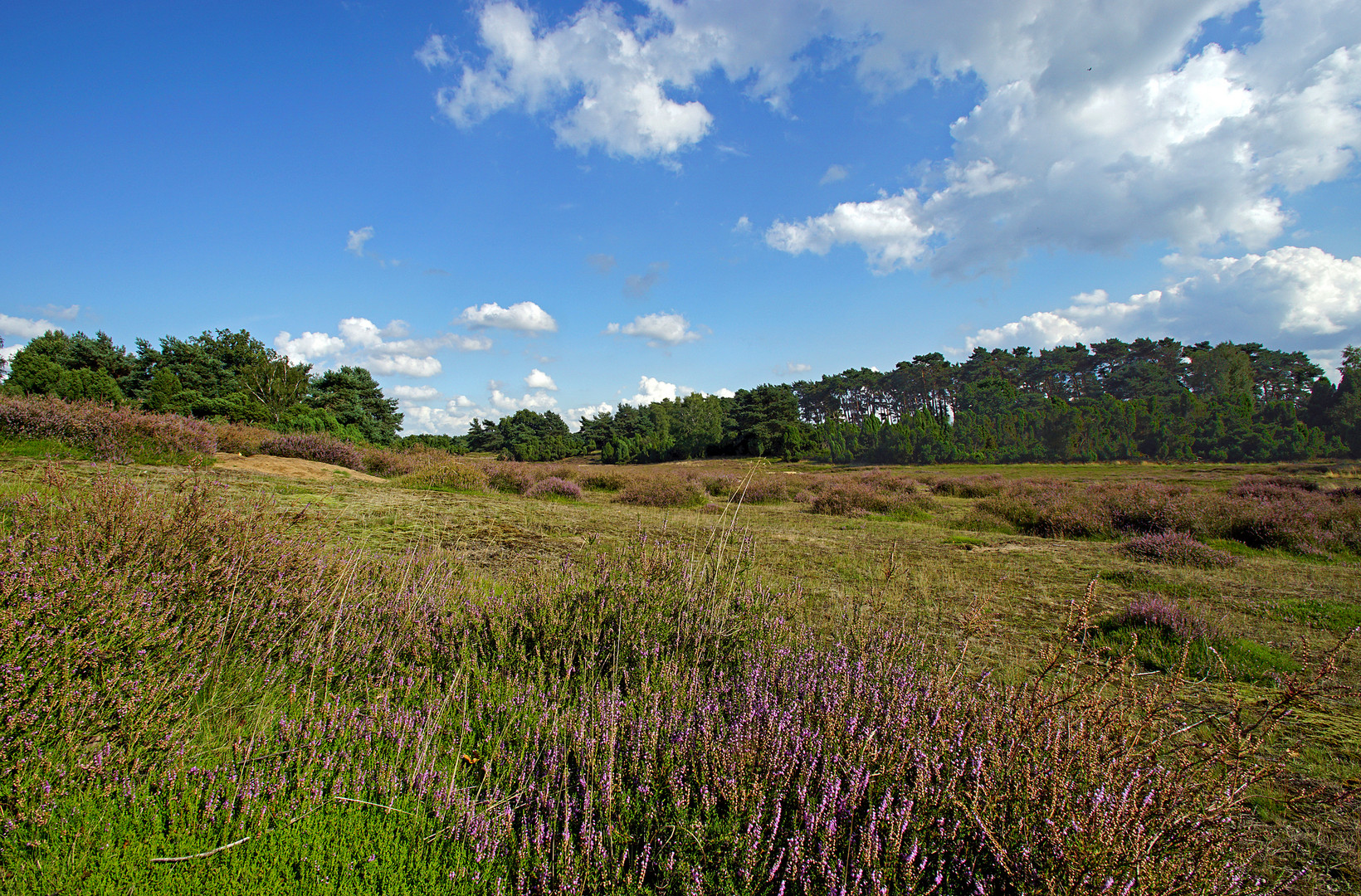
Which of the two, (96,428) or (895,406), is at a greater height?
(895,406)

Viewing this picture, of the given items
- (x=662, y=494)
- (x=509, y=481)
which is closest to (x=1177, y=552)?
(x=662, y=494)

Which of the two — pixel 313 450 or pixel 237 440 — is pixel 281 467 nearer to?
pixel 313 450

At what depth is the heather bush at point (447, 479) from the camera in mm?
13836

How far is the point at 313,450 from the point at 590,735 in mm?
16786

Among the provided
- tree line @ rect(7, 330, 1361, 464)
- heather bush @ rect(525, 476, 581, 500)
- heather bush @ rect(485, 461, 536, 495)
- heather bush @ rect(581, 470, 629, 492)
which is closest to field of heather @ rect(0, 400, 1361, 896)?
heather bush @ rect(525, 476, 581, 500)

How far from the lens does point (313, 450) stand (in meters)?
15.4

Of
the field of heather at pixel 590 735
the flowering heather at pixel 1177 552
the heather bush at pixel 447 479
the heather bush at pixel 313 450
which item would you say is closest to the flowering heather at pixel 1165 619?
the field of heather at pixel 590 735

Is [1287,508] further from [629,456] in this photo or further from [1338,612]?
[629,456]

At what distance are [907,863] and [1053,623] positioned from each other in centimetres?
474

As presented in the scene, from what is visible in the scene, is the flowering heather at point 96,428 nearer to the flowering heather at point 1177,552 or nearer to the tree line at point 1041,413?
the flowering heather at point 1177,552

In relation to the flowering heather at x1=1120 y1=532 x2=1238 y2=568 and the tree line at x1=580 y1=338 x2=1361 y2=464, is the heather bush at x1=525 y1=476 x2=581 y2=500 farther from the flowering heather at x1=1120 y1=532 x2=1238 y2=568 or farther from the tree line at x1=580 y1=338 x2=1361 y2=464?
the tree line at x1=580 y1=338 x2=1361 y2=464

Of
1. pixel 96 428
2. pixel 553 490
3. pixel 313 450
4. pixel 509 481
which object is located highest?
pixel 96 428

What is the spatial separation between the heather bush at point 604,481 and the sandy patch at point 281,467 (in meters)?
7.60

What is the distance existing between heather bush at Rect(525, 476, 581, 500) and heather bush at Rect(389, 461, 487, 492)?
1.36m
